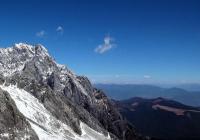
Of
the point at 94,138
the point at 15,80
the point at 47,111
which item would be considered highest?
the point at 15,80

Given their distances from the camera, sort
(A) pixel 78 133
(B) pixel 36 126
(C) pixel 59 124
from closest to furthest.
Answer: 1. (B) pixel 36 126
2. (C) pixel 59 124
3. (A) pixel 78 133

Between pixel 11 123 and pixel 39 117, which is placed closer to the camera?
pixel 11 123

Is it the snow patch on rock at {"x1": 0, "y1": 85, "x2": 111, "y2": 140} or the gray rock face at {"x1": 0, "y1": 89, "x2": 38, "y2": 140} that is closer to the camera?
the gray rock face at {"x1": 0, "y1": 89, "x2": 38, "y2": 140}

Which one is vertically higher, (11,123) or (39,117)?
(11,123)

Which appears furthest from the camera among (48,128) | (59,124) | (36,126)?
(59,124)

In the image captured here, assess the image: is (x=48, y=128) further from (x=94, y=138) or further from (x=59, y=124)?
(x=94, y=138)

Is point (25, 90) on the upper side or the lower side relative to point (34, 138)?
upper

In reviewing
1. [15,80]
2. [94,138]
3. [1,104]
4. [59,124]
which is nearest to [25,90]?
[15,80]

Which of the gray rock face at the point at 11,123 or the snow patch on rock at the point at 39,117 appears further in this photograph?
the snow patch on rock at the point at 39,117
